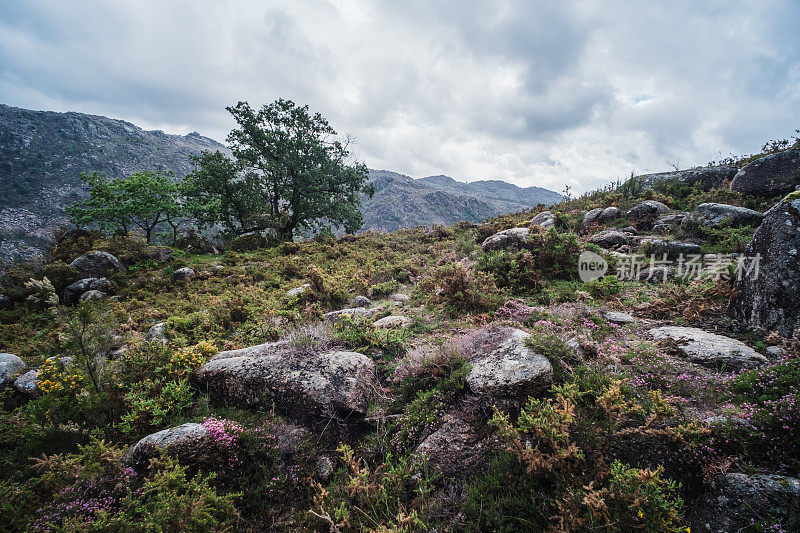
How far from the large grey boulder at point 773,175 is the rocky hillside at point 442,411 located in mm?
7804

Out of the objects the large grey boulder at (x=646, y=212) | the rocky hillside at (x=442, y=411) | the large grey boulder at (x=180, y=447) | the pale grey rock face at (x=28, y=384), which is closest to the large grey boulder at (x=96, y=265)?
the rocky hillside at (x=442, y=411)

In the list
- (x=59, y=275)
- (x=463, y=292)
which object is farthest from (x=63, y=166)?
(x=463, y=292)

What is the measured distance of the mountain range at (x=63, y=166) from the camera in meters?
78.1

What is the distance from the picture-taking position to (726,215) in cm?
1060

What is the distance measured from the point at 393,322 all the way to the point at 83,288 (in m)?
12.1

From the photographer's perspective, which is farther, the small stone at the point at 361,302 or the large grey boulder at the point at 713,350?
the small stone at the point at 361,302

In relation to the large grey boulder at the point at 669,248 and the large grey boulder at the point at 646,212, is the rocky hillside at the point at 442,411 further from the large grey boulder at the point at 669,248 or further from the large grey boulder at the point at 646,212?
the large grey boulder at the point at 646,212

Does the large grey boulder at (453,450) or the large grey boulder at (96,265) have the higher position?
the large grey boulder at (96,265)

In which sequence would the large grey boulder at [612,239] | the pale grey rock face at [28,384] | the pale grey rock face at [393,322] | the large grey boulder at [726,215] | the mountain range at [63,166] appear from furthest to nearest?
the mountain range at [63,166], the large grey boulder at [612,239], the large grey boulder at [726,215], the pale grey rock face at [393,322], the pale grey rock face at [28,384]

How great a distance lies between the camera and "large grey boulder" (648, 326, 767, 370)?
4230 mm

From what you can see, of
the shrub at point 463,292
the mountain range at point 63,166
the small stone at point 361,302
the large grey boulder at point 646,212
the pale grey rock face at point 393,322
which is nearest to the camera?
the pale grey rock face at point 393,322

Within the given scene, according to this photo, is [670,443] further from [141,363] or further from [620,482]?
[141,363]

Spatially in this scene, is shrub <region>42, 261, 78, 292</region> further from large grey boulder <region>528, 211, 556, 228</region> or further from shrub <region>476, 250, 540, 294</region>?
large grey boulder <region>528, 211, 556, 228</region>

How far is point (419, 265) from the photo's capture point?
12.5 m
